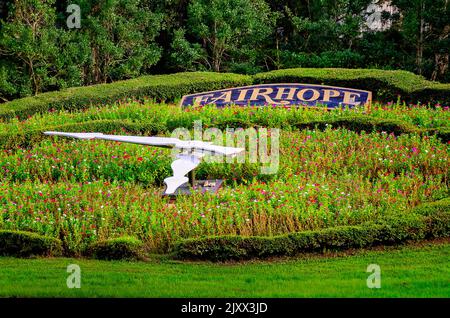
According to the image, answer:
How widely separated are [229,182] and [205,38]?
378 inches

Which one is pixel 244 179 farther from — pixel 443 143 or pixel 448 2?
pixel 448 2

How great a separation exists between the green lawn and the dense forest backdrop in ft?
33.2

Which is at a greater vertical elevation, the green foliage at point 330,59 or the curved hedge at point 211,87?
the green foliage at point 330,59

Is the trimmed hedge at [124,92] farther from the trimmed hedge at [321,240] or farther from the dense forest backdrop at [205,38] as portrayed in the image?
the trimmed hedge at [321,240]

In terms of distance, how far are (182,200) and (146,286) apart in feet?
8.96

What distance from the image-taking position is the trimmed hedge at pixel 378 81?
16234 millimetres

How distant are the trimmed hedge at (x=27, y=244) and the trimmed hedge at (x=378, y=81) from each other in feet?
29.8

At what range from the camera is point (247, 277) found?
8.41 metres

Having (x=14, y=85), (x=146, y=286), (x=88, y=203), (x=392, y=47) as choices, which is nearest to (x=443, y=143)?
(x=88, y=203)

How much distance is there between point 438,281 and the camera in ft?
26.3

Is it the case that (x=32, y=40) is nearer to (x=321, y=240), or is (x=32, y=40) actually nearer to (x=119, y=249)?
(x=119, y=249)

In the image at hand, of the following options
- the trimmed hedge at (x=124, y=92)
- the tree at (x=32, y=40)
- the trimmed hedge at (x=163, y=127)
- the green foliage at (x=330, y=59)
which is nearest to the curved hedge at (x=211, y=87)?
the trimmed hedge at (x=124, y=92)

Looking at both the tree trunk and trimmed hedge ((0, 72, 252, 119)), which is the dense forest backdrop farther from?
trimmed hedge ((0, 72, 252, 119))

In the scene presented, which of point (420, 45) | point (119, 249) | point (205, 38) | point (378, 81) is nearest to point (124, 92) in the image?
point (205, 38)
